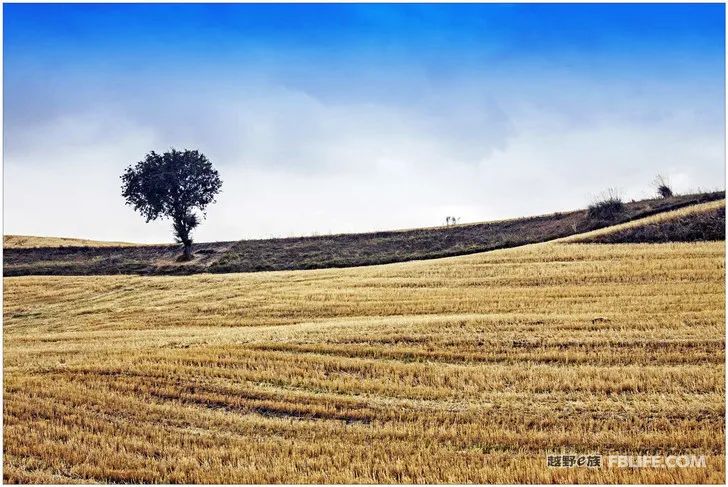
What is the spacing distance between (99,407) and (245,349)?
5108 millimetres

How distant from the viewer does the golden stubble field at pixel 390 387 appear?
10.4 metres

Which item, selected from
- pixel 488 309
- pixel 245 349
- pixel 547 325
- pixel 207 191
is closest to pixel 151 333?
pixel 245 349

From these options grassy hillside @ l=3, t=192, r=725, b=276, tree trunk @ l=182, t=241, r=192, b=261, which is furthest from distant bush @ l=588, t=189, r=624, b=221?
tree trunk @ l=182, t=241, r=192, b=261

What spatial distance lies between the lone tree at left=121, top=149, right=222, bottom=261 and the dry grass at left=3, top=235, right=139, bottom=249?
6.61 metres

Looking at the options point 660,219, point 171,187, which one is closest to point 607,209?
point 660,219

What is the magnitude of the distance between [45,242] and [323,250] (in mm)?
35107

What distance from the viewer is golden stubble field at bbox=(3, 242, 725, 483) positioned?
10.4 metres

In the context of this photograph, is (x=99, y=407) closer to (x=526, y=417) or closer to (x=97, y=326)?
(x=526, y=417)

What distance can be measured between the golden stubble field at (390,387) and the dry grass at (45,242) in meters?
38.7

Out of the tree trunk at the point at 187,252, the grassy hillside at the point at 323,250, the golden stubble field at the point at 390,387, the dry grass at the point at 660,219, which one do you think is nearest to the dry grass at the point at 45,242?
the grassy hillside at the point at 323,250

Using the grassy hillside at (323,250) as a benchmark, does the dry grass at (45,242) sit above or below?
above

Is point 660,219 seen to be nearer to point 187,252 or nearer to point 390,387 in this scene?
point 390,387

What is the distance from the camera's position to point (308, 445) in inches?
432

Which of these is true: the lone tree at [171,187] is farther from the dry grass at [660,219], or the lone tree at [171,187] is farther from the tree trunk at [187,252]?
the dry grass at [660,219]
